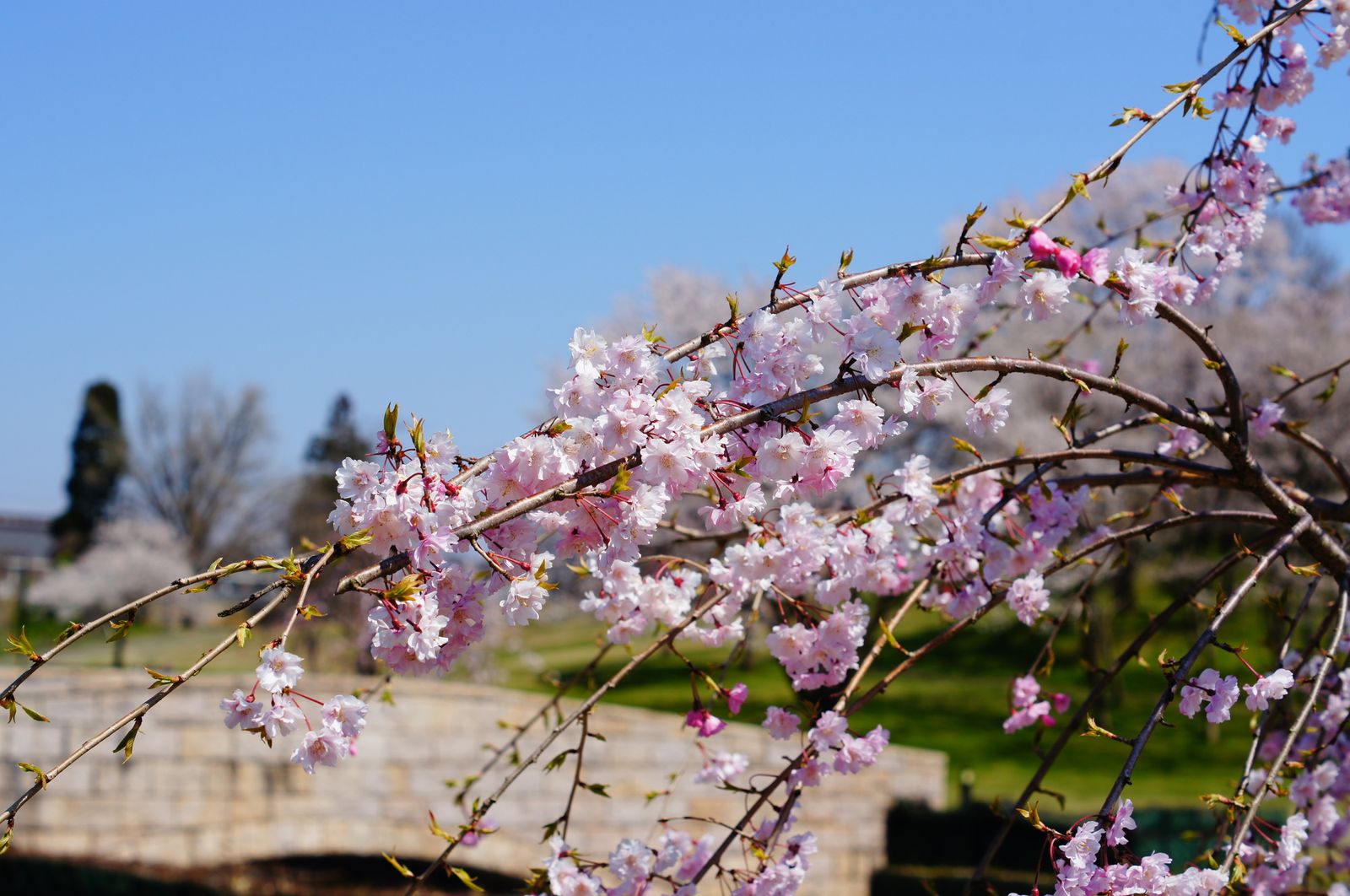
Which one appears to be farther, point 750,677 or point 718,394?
point 750,677

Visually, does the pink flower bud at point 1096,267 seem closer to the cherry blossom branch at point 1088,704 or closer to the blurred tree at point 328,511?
the cherry blossom branch at point 1088,704

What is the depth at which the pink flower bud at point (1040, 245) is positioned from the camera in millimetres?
1873

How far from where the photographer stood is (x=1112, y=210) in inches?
892

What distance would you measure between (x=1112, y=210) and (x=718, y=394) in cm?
2276

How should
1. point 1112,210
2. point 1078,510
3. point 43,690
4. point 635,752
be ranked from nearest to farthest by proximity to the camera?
point 1078,510, point 43,690, point 635,752, point 1112,210

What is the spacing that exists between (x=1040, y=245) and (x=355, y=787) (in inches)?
276

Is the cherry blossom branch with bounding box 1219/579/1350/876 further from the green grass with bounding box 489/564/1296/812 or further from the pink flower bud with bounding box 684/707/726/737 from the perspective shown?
the green grass with bounding box 489/564/1296/812

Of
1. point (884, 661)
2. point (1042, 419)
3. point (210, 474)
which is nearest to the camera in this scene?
Result: point (1042, 419)

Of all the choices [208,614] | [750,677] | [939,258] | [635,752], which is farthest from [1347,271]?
[939,258]

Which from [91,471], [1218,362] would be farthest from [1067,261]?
[91,471]

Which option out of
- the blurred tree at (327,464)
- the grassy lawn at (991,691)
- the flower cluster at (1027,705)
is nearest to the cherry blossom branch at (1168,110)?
the flower cluster at (1027,705)

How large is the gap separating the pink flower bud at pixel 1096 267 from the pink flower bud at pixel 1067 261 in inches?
2.1

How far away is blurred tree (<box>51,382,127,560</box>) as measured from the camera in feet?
96.8

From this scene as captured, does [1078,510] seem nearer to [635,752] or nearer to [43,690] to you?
[635,752]
